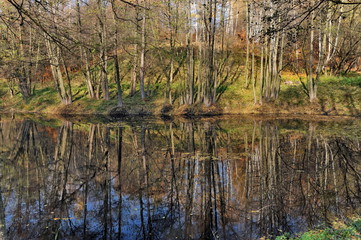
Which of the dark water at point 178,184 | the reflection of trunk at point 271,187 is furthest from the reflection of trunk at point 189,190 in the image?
the reflection of trunk at point 271,187

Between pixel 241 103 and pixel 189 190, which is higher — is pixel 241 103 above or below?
above

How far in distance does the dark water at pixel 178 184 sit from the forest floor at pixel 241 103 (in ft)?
25.8

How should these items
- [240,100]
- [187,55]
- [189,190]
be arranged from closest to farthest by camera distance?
[189,190] → [187,55] → [240,100]

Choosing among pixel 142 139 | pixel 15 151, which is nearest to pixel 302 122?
pixel 142 139

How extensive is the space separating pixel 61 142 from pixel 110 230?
997 centimetres

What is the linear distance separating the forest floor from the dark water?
7.87 meters

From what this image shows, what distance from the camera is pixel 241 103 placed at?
25.5m

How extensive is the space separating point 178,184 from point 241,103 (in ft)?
58.3

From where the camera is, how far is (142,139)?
51.1 ft

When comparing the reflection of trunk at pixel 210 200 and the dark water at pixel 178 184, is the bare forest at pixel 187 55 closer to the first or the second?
the dark water at pixel 178 184

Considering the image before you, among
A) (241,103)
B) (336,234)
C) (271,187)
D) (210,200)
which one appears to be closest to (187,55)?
(241,103)

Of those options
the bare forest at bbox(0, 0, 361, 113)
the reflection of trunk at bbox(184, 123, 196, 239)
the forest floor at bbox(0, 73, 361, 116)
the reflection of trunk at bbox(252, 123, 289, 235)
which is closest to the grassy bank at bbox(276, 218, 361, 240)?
the reflection of trunk at bbox(252, 123, 289, 235)

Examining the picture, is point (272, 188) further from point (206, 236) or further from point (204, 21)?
point (204, 21)

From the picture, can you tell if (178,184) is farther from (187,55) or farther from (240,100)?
(240,100)
